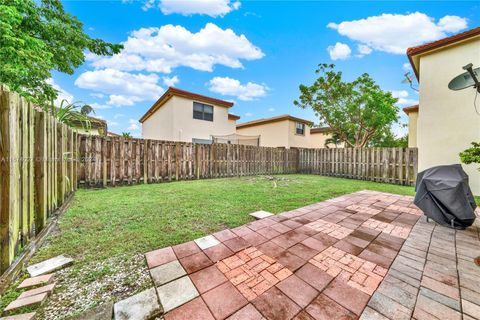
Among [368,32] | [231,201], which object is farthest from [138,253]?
[368,32]

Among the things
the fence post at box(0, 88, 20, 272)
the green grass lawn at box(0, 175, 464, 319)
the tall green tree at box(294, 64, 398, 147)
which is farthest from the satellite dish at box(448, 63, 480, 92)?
the tall green tree at box(294, 64, 398, 147)

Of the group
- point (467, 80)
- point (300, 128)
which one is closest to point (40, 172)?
point (467, 80)

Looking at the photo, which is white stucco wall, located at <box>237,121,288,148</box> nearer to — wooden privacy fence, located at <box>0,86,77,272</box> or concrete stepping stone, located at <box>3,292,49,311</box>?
wooden privacy fence, located at <box>0,86,77,272</box>

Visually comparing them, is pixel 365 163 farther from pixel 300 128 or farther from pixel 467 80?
pixel 300 128

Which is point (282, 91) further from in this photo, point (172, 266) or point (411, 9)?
point (172, 266)

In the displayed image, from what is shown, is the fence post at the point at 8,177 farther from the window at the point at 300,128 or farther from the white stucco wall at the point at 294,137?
the window at the point at 300,128

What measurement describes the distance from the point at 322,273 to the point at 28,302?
215 cm

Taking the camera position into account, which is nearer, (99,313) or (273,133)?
(99,313)

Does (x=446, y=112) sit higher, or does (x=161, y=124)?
(x=161, y=124)

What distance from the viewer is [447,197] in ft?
8.59

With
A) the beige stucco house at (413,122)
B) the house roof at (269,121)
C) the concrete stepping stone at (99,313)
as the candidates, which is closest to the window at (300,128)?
the house roof at (269,121)

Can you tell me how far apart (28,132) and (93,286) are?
5.45 ft

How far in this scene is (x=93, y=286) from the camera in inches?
54.7

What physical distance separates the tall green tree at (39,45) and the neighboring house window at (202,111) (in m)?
5.06
